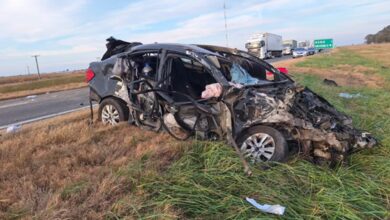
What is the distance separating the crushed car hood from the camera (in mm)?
4734

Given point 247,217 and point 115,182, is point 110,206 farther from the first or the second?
point 247,217

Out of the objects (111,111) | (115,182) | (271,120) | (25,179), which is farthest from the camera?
(111,111)

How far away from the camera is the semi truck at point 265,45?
158 ft

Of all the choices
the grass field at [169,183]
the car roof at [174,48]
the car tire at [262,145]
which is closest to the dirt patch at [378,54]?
the car roof at [174,48]

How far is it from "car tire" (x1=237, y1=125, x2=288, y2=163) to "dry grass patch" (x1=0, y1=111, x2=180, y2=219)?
0.89 meters

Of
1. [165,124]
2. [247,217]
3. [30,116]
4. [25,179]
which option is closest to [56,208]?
[25,179]

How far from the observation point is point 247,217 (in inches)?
138

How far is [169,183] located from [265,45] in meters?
48.7

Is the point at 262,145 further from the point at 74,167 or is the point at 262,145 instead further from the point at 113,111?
the point at 113,111

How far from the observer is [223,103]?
16.8 feet

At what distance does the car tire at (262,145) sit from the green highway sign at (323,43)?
77.0m

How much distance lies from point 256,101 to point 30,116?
27.7 ft

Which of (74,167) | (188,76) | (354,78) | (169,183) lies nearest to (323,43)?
(354,78)

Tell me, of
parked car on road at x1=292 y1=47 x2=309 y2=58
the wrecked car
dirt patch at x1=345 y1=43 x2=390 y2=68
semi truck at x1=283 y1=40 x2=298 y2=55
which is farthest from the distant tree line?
the wrecked car
